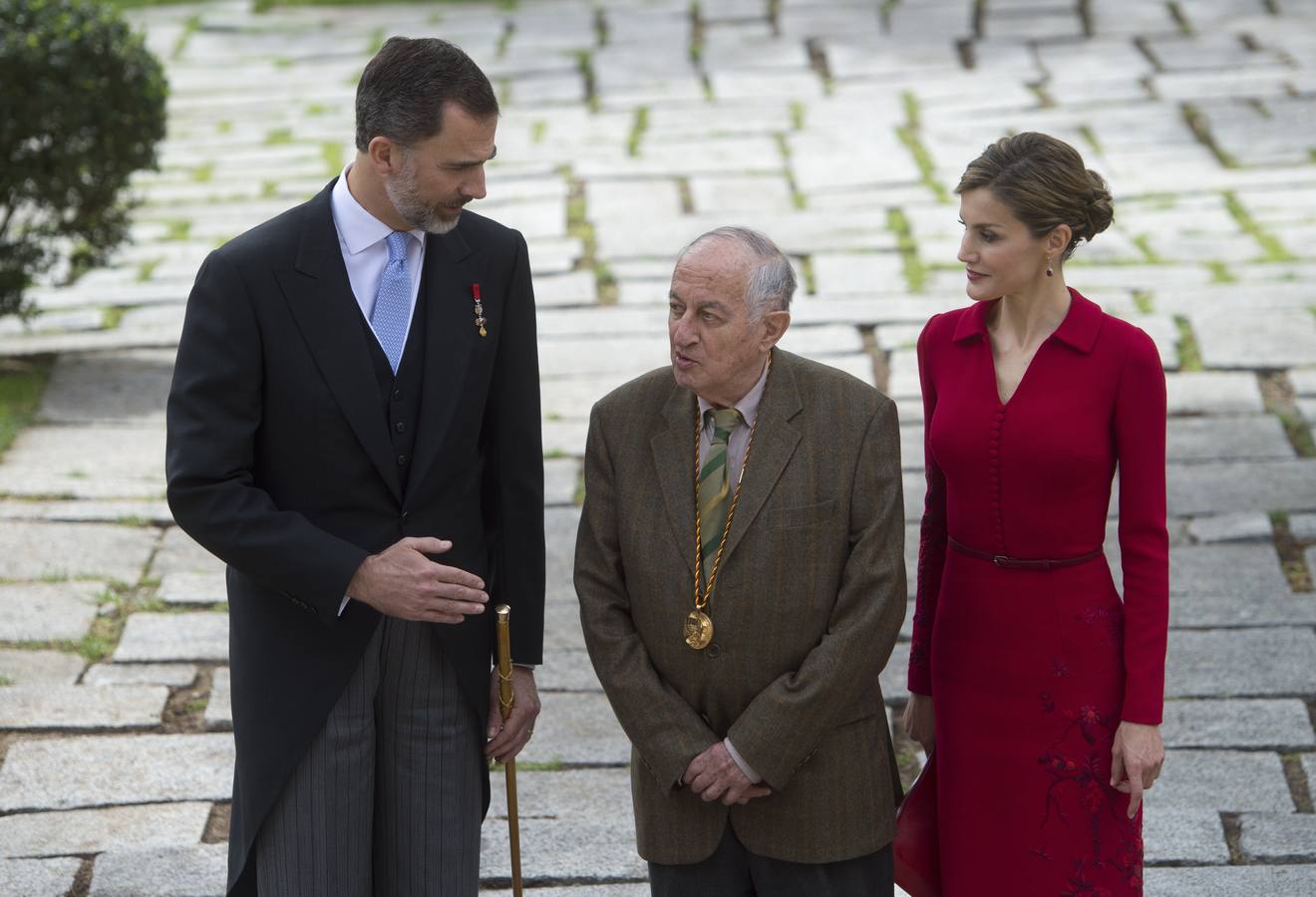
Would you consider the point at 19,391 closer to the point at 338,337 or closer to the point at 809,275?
the point at 809,275

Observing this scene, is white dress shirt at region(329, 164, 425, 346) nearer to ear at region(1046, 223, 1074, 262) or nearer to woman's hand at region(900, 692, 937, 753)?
ear at region(1046, 223, 1074, 262)

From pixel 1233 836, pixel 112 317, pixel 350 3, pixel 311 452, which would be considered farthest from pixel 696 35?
pixel 311 452

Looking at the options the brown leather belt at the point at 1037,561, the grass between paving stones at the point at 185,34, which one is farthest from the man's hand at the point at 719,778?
the grass between paving stones at the point at 185,34

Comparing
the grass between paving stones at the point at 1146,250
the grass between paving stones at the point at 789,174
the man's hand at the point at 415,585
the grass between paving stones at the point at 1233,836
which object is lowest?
the grass between paving stones at the point at 1233,836

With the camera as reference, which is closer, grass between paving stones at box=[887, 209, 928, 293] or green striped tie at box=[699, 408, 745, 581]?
green striped tie at box=[699, 408, 745, 581]

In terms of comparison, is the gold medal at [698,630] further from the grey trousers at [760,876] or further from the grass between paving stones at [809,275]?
the grass between paving stones at [809,275]

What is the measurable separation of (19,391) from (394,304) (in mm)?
4523

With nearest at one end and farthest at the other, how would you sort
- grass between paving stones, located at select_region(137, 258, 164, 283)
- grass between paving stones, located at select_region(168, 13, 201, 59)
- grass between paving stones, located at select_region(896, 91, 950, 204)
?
grass between paving stones, located at select_region(137, 258, 164, 283) < grass between paving stones, located at select_region(896, 91, 950, 204) < grass between paving stones, located at select_region(168, 13, 201, 59)

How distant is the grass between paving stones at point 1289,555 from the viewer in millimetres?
4871

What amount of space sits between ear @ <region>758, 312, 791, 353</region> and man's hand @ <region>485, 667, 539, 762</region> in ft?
2.19

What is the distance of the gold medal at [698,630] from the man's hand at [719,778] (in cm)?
16

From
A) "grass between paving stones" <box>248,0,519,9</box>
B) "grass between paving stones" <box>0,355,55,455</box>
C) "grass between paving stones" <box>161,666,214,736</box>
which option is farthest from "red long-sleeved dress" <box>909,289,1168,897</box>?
"grass between paving stones" <box>248,0,519,9</box>

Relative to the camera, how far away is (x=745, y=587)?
2.64m

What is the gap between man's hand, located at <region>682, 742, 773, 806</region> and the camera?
262 centimetres
